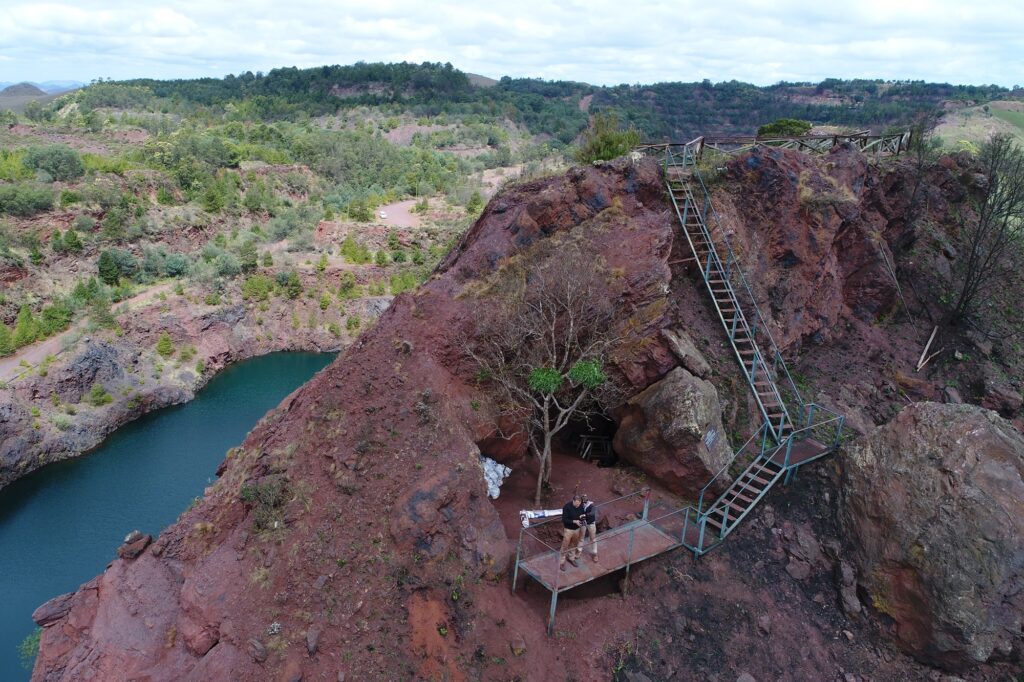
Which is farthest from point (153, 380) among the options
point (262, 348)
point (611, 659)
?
point (611, 659)

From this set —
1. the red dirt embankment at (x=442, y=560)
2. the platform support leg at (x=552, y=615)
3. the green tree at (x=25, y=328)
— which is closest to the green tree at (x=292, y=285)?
the green tree at (x=25, y=328)

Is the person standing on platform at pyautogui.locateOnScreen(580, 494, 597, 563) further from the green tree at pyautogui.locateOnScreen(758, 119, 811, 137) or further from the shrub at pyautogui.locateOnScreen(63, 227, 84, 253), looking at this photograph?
the shrub at pyautogui.locateOnScreen(63, 227, 84, 253)

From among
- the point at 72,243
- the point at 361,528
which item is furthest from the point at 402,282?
the point at 361,528

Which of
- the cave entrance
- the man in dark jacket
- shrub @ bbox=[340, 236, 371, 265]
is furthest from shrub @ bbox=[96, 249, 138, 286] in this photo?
the man in dark jacket

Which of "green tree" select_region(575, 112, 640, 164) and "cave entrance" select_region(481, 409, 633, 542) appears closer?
"cave entrance" select_region(481, 409, 633, 542)

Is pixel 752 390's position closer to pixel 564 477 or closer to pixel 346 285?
pixel 564 477

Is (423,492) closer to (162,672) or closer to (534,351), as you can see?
(534,351)
